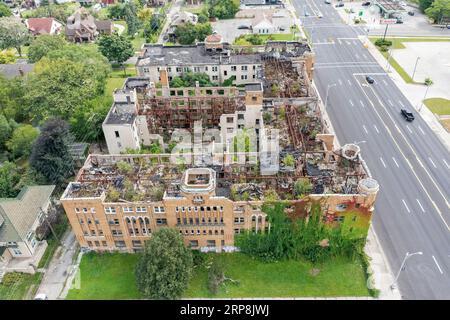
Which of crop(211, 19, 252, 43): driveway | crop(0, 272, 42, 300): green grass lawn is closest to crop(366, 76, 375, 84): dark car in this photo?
crop(211, 19, 252, 43): driveway

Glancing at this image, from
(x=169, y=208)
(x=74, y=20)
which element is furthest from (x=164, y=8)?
(x=169, y=208)

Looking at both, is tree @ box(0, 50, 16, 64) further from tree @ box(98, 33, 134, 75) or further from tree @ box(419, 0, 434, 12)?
tree @ box(419, 0, 434, 12)

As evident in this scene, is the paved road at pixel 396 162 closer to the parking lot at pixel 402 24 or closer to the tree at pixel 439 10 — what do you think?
the parking lot at pixel 402 24

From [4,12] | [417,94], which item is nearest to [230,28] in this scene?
[417,94]

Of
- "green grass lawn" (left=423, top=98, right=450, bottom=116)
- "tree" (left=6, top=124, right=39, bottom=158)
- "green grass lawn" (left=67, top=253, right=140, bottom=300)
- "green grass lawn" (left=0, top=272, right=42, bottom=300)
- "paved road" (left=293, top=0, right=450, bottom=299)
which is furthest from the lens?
"green grass lawn" (left=423, top=98, right=450, bottom=116)

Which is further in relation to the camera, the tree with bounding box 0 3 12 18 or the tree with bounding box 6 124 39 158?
the tree with bounding box 0 3 12 18

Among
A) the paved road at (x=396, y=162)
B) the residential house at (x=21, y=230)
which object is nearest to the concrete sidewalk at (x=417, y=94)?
the paved road at (x=396, y=162)
